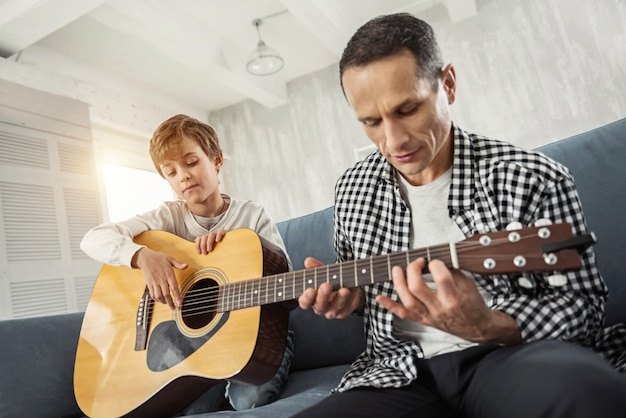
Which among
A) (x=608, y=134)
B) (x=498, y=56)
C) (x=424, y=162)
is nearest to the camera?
(x=424, y=162)

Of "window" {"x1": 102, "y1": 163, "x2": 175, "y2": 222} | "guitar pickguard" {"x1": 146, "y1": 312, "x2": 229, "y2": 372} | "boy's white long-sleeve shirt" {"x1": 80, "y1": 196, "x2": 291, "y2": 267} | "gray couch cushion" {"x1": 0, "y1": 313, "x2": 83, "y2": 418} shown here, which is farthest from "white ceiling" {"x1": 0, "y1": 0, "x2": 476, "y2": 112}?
"guitar pickguard" {"x1": 146, "y1": 312, "x2": 229, "y2": 372}

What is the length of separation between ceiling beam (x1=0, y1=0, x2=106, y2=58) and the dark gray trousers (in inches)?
131

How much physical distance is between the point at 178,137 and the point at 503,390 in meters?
1.37

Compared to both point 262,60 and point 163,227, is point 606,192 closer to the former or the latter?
point 163,227

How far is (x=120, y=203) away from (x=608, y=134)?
4.27m

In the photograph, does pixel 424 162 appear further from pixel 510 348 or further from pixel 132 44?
pixel 132 44

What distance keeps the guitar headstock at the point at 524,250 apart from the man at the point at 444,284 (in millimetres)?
26

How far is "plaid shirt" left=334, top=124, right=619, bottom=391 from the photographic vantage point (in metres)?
0.83

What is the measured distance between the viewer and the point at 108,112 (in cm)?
453

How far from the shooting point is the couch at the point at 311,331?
118 centimetres

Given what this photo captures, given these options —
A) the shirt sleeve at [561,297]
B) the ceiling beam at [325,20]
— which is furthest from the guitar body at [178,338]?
the ceiling beam at [325,20]

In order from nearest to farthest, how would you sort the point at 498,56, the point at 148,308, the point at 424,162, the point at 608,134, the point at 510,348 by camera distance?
the point at 510,348
the point at 424,162
the point at 608,134
the point at 148,308
the point at 498,56

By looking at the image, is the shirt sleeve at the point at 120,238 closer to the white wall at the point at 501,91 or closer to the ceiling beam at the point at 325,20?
the ceiling beam at the point at 325,20

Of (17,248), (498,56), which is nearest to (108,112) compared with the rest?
(17,248)
